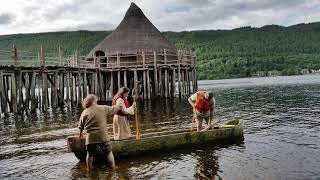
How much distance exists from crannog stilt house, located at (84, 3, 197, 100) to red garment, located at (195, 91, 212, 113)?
23091 millimetres

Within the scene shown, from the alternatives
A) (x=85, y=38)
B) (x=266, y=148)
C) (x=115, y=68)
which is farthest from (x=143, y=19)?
(x=85, y=38)

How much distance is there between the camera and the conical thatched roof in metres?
42.3

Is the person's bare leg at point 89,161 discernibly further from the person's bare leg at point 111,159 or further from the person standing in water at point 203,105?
the person standing in water at point 203,105

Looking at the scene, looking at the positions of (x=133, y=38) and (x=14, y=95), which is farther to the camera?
(x=133, y=38)

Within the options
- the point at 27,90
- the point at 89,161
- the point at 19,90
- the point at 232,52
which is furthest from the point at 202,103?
the point at 232,52

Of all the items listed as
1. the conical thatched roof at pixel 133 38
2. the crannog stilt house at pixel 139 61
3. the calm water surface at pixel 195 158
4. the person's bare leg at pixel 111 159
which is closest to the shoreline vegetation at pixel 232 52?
the conical thatched roof at pixel 133 38

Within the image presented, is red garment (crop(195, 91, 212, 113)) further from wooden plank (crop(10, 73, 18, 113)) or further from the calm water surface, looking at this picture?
wooden plank (crop(10, 73, 18, 113))

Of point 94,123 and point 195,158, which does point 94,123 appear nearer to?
point 94,123

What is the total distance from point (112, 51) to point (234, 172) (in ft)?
107

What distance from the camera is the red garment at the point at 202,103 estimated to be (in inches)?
591

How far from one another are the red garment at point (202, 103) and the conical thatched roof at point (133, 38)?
1069 inches

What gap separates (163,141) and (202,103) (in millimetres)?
2350

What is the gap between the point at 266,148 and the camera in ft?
45.5

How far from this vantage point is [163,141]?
1347 centimetres
